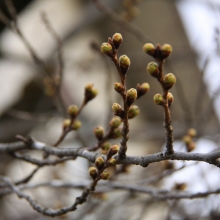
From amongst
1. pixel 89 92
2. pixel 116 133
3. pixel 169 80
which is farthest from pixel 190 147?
pixel 169 80

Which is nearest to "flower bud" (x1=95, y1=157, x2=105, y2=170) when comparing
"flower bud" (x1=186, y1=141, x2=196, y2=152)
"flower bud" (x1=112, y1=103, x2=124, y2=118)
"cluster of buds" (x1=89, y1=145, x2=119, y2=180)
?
"cluster of buds" (x1=89, y1=145, x2=119, y2=180)

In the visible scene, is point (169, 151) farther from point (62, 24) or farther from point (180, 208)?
point (62, 24)

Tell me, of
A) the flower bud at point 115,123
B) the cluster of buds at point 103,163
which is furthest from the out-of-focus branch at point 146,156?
the flower bud at point 115,123

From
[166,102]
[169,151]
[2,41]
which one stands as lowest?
[169,151]

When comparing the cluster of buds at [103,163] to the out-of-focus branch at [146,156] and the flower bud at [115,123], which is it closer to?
the out-of-focus branch at [146,156]

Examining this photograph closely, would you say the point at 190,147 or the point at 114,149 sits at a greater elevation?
the point at 114,149

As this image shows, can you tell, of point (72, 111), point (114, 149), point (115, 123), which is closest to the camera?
point (114, 149)

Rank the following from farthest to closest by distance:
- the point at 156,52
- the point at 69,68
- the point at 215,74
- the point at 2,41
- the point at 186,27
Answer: the point at 186,27 < the point at 2,41 < the point at 69,68 < the point at 215,74 < the point at 156,52

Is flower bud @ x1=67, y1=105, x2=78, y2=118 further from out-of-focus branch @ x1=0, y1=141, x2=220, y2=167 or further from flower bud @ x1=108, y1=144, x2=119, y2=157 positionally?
flower bud @ x1=108, y1=144, x2=119, y2=157

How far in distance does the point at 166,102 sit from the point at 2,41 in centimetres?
369

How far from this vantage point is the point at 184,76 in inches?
185

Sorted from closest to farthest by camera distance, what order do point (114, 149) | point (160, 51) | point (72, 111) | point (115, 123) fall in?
point (160, 51), point (114, 149), point (115, 123), point (72, 111)

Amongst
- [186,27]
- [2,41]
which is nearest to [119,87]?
[2,41]

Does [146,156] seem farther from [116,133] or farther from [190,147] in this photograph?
[190,147]
